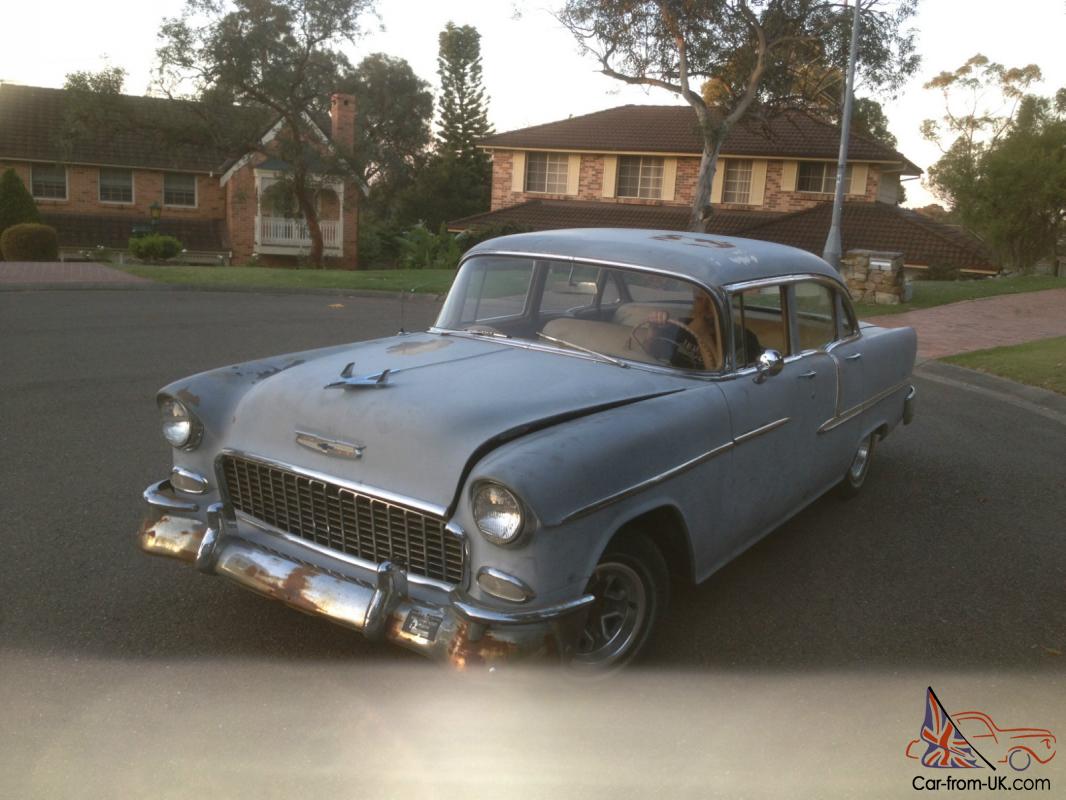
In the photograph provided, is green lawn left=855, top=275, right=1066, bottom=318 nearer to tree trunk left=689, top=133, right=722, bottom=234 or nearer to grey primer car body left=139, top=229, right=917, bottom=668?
tree trunk left=689, top=133, right=722, bottom=234

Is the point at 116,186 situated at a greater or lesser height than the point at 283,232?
greater

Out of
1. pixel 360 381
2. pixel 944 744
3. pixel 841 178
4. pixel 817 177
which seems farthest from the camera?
pixel 817 177

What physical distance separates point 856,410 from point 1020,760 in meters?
2.51

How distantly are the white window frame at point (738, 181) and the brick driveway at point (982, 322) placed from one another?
13.9 metres

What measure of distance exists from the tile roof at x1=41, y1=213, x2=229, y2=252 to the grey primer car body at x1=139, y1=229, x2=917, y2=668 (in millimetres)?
31778

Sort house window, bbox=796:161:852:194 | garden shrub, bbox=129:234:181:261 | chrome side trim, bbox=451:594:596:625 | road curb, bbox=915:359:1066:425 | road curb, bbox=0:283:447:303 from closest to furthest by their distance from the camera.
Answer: chrome side trim, bbox=451:594:596:625, road curb, bbox=915:359:1066:425, road curb, bbox=0:283:447:303, garden shrub, bbox=129:234:181:261, house window, bbox=796:161:852:194

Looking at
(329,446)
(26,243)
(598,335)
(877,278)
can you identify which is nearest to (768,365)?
(598,335)

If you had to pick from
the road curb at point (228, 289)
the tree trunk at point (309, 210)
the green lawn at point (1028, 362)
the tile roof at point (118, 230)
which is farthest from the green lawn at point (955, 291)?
the tile roof at point (118, 230)

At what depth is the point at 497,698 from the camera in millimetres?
3352

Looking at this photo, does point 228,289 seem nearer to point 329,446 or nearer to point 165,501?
point 165,501

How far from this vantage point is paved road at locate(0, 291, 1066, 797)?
9.95 feet

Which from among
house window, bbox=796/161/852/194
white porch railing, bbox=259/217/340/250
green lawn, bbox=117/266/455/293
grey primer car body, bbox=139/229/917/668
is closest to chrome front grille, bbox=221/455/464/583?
grey primer car body, bbox=139/229/917/668

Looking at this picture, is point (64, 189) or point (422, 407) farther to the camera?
point (64, 189)

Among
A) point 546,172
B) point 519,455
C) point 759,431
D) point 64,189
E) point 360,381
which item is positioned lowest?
point 759,431
